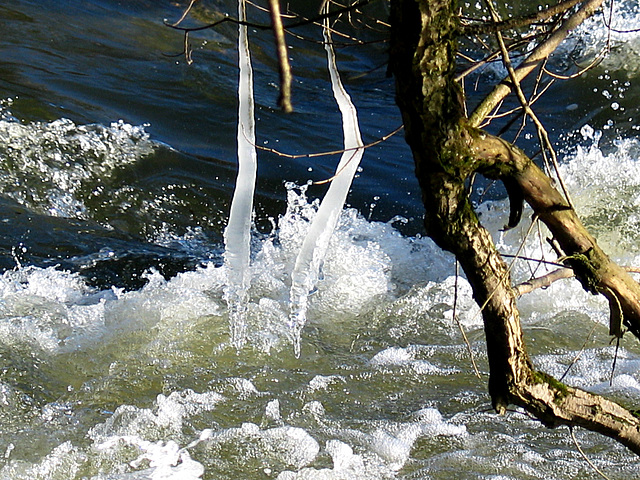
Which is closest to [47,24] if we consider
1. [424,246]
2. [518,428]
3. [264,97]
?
[264,97]

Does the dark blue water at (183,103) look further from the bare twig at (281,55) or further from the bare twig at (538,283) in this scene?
the bare twig at (281,55)

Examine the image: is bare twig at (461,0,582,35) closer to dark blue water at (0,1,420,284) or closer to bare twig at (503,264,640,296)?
bare twig at (503,264,640,296)

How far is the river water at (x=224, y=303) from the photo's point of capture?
9.57ft

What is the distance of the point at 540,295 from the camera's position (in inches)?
174

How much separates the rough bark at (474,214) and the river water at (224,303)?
170 mm

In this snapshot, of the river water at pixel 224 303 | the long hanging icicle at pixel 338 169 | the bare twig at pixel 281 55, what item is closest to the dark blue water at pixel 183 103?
the river water at pixel 224 303

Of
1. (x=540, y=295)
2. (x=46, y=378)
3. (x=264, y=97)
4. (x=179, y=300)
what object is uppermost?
(x=264, y=97)

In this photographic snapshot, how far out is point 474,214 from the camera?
5.38 feet

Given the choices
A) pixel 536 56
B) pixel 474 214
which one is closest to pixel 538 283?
pixel 474 214

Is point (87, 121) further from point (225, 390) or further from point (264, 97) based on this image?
A: point (225, 390)

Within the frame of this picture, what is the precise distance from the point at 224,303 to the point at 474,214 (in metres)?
2.53

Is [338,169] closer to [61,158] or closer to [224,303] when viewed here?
[224,303]

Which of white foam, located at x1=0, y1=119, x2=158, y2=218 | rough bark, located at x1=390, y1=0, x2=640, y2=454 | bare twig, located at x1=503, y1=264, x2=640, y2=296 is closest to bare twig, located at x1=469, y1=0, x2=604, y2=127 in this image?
rough bark, located at x1=390, y1=0, x2=640, y2=454

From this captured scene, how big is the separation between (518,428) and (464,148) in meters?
1.90
